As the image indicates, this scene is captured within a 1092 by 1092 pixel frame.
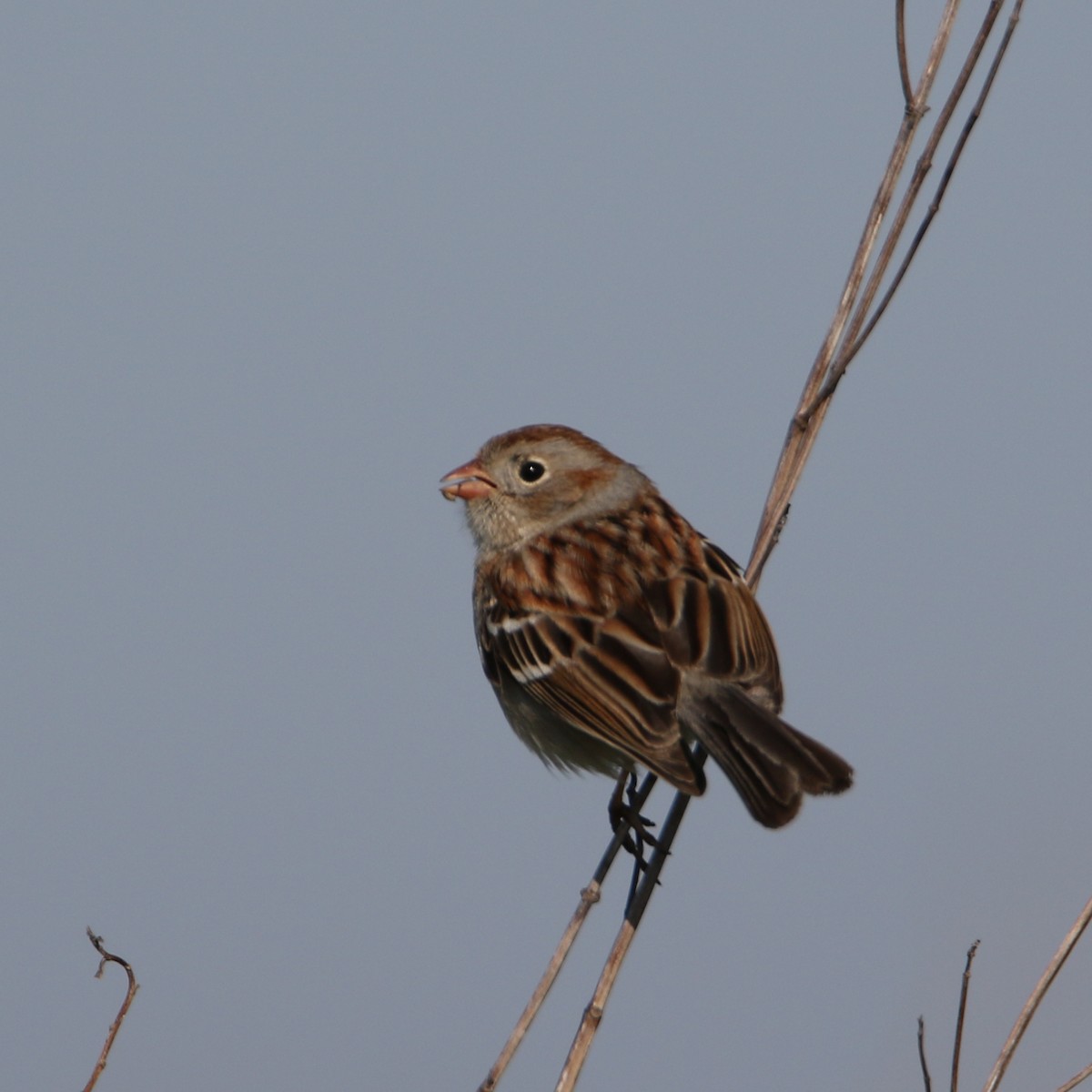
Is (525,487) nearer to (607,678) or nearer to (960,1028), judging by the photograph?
(607,678)

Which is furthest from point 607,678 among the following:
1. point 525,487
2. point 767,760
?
point 525,487

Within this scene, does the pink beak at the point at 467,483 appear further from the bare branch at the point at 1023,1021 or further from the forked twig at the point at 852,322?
the bare branch at the point at 1023,1021

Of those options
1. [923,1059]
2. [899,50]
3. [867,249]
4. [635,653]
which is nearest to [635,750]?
[635,653]

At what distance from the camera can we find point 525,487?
15.2 feet

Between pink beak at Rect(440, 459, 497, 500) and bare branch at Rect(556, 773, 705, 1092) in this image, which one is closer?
bare branch at Rect(556, 773, 705, 1092)

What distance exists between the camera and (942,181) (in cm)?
318

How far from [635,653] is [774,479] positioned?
67cm

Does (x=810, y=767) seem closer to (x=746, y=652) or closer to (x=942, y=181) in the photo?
(x=746, y=652)

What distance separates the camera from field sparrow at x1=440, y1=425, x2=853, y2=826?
3.52m

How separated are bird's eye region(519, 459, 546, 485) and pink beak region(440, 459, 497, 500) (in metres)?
0.09

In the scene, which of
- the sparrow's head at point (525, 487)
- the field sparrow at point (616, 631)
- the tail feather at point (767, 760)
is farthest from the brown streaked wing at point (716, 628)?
the sparrow's head at point (525, 487)

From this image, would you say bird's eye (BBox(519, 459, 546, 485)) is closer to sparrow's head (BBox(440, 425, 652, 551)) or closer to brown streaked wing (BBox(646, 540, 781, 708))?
sparrow's head (BBox(440, 425, 652, 551))

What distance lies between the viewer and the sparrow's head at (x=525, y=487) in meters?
4.60

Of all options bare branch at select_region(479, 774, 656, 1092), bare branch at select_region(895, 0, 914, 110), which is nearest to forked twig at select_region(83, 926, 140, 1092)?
bare branch at select_region(479, 774, 656, 1092)
